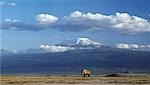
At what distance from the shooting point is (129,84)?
66000 millimetres

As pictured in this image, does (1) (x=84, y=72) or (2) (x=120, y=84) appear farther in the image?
(1) (x=84, y=72)

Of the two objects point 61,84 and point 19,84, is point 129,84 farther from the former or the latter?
point 19,84

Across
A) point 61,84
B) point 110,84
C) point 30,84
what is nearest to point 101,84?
point 110,84

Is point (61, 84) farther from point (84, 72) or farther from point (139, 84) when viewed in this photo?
point (84, 72)

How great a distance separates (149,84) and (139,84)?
4.49 feet

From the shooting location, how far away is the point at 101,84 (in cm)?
6675

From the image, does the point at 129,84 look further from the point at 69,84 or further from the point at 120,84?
the point at 69,84

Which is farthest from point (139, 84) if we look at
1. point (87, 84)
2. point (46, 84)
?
point (46, 84)

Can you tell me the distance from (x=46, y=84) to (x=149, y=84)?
45.2 ft

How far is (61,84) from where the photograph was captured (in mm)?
66938

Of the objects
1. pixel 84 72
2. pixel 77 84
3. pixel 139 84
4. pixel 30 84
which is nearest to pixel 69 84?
pixel 77 84

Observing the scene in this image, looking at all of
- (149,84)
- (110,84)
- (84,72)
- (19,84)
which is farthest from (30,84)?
(84,72)

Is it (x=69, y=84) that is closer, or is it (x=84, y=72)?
(x=69, y=84)

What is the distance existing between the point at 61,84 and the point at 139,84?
34.2 ft
